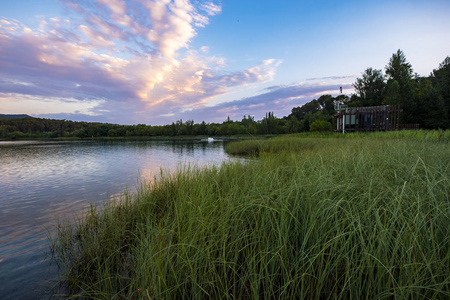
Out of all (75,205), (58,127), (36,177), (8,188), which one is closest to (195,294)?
(75,205)

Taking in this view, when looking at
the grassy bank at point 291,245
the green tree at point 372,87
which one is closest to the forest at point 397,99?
the green tree at point 372,87

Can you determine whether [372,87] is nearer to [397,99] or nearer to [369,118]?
[397,99]

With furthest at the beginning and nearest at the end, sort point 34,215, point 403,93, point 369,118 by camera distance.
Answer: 1. point 403,93
2. point 369,118
3. point 34,215

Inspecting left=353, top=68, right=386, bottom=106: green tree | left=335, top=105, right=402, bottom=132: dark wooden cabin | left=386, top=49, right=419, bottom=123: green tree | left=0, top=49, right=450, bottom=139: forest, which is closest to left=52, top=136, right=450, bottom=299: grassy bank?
left=0, top=49, right=450, bottom=139: forest

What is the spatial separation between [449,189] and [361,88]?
58435 mm

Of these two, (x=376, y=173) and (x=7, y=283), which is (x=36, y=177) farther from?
(x=376, y=173)

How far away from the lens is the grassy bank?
1.79m

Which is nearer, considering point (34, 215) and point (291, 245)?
point (291, 245)

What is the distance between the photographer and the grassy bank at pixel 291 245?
1786mm

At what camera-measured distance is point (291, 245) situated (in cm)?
247

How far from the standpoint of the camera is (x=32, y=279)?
3398 mm

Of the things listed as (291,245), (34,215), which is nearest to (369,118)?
(291,245)

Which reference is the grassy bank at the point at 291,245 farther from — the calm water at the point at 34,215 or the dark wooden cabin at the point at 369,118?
the dark wooden cabin at the point at 369,118

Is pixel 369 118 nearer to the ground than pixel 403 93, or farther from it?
nearer to the ground
